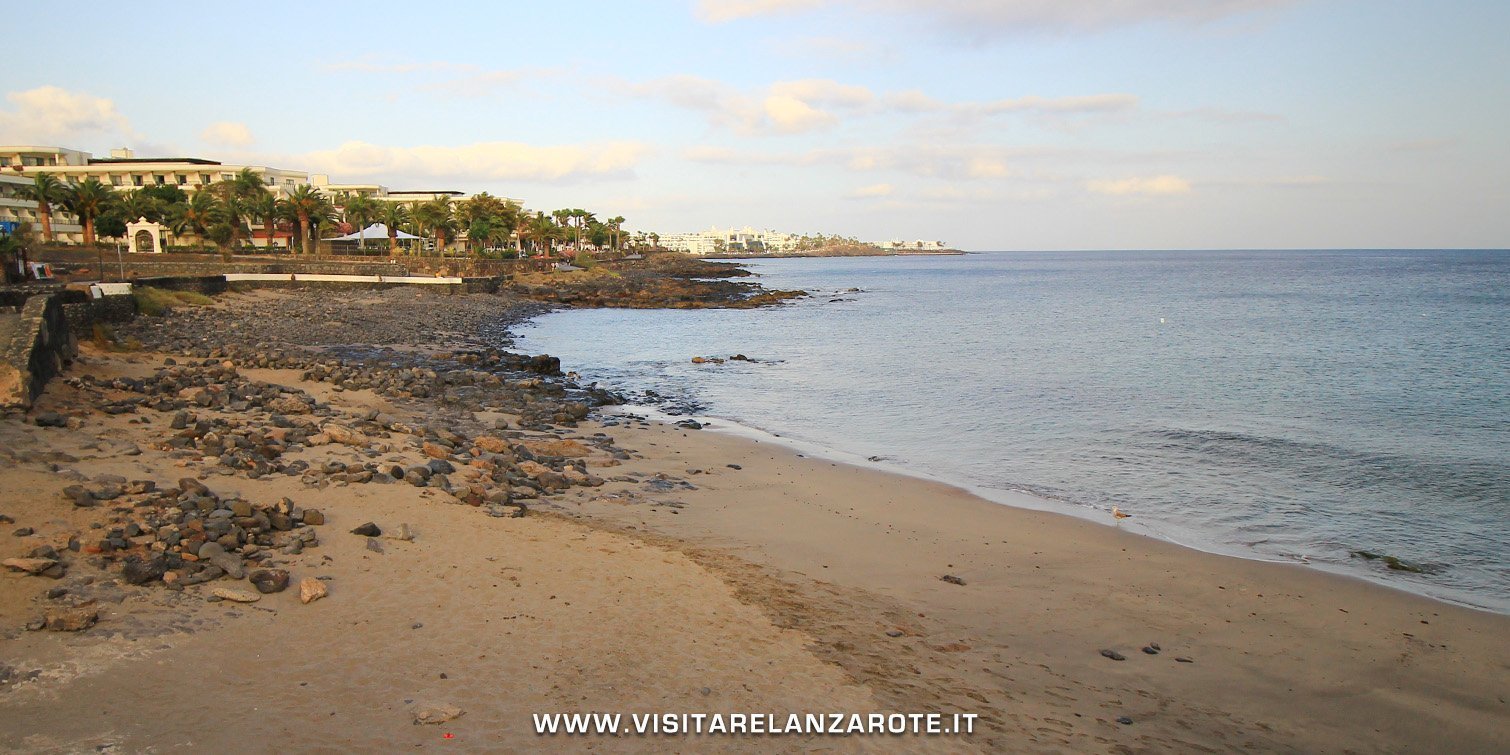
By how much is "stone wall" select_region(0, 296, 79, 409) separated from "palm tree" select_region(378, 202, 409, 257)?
58.1 m

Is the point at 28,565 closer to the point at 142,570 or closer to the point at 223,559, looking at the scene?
the point at 142,570

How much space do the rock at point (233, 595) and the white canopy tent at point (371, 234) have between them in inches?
2584

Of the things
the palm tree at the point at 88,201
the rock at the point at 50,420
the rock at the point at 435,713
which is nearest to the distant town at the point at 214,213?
the palm tree at the point at 88,201

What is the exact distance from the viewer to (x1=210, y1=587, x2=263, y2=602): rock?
6703 millimetres

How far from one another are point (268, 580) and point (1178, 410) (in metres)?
21.3

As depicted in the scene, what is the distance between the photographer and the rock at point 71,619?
586 cm

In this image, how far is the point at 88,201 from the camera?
177 ft

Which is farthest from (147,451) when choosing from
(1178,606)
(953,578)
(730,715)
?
(1178,606)

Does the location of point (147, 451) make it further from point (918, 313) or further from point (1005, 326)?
point (918, 313)

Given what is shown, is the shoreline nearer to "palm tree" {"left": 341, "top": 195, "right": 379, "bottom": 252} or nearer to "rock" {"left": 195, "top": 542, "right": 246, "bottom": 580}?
"rock" {"left": 195, "top": 542, "right": 246, "bottom": 580}

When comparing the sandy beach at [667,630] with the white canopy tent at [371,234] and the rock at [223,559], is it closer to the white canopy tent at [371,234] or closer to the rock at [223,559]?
the rock at [223,559]

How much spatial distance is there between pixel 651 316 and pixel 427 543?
46.1m

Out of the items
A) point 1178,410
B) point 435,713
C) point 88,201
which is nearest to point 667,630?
point 435,713

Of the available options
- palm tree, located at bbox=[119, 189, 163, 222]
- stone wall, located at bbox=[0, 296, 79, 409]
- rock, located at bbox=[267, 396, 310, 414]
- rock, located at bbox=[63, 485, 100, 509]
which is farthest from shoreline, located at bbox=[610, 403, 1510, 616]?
palm tree, located at bbox=[119, 189, 163, 222]
